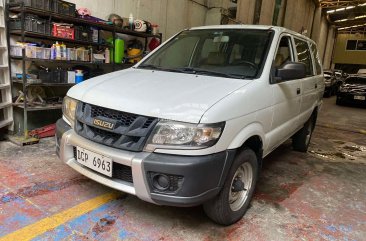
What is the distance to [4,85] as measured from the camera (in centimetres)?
395

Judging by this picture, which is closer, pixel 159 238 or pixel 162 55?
pixel 159 238

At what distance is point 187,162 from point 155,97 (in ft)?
1.74

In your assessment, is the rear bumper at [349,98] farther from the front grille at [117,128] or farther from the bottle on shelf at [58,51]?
the front grille at [117,128]

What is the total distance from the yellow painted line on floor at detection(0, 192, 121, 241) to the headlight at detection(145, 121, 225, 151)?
1040 millimetres

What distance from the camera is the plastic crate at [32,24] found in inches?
153

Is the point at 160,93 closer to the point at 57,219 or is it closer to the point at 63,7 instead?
the point at 57,219

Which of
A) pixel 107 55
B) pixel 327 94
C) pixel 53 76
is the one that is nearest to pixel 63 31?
pixel 53 76

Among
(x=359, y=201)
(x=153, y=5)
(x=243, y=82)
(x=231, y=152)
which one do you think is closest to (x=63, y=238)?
(x=231, y=152)

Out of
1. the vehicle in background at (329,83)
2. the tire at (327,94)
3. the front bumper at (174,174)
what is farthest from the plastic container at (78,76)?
the tire at (327,94)

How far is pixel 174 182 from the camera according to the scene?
196 cm

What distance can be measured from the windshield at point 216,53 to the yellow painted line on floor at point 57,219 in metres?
1.37

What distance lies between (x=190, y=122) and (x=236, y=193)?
0.95 meters

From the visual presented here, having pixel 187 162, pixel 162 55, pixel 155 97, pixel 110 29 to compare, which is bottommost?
pixel 187 162

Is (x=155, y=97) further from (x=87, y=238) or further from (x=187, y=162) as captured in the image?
(x=87, y=238)
